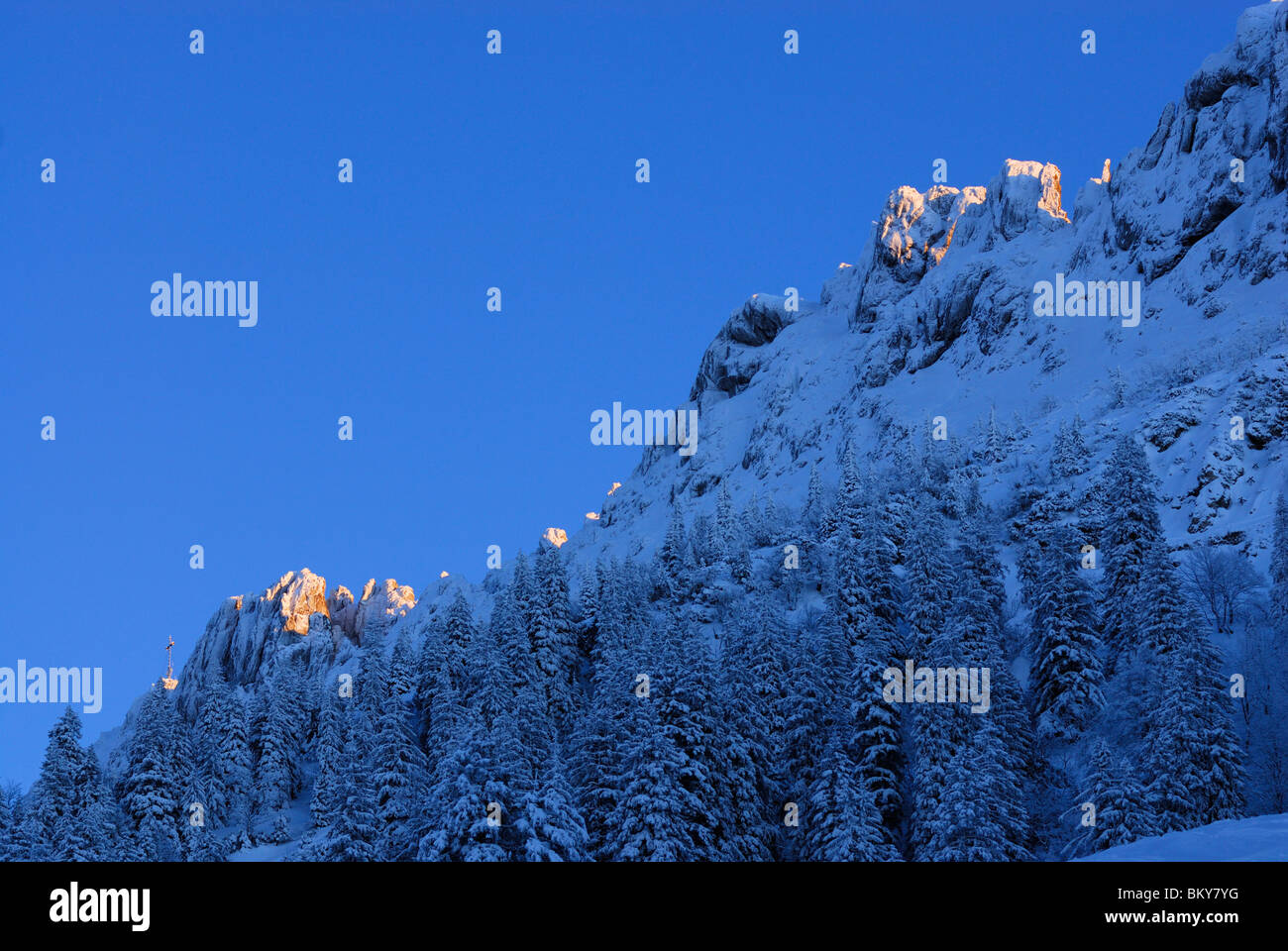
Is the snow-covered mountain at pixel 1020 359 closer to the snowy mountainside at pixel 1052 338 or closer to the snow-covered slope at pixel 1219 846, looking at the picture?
the snowy mountainside at pixel 1052 338

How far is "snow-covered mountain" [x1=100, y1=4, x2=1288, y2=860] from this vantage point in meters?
81.5

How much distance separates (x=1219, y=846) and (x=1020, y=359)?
114522mm

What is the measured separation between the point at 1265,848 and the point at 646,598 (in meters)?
68.0

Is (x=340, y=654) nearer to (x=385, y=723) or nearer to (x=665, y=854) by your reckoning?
(x=385, y=723)

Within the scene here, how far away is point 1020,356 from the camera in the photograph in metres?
126

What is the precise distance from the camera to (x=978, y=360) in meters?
134

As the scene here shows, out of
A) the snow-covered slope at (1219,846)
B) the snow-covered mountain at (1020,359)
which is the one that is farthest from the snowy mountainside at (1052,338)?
the snow-covered slope at (1219,846)

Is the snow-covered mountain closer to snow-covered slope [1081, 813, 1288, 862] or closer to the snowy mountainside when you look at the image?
the snowy mountainside

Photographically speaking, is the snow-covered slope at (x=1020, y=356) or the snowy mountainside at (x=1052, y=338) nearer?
the snowy mountainside at (x=1052, y=338)

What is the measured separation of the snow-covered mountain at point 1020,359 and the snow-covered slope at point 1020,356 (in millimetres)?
284

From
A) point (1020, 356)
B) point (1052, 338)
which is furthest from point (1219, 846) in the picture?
point (1020, 356)

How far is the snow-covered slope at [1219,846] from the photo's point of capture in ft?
51.9

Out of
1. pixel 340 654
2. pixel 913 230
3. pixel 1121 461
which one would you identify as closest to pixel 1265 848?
pixel 1121 461

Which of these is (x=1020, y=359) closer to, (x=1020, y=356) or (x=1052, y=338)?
(x=1020, y=356)
